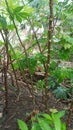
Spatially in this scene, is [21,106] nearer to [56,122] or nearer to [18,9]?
[56,122]

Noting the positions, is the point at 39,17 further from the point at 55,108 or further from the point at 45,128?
the point at 45,128

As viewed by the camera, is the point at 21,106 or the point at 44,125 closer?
the point at 44,125

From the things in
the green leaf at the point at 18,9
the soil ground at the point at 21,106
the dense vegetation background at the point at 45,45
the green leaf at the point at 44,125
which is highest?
the green leaf at the point at 18,9

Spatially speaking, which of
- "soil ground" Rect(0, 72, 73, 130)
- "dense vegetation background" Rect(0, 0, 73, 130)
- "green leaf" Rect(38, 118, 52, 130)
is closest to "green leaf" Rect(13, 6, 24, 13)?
"dense vegetation background" Rect(0, 0, 73, 130)

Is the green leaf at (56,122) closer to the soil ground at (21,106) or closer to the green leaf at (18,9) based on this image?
the soil ground at (21,106)

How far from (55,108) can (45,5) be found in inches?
38.0

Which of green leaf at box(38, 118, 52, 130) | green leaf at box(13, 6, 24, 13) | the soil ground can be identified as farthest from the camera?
the soil ground

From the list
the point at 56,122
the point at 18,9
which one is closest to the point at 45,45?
the point at 18,9

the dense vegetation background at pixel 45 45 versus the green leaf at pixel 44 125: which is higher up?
the dense vegetation background at pixel 45 45

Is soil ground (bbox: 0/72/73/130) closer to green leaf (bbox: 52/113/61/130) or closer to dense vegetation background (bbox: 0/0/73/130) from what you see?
dense vegetation background (bbox: 0/0/73/130)

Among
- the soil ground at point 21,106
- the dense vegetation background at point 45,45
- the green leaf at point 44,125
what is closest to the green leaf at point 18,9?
the dense vegetation background at point 45,45

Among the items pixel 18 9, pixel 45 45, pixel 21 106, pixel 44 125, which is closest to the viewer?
pixel 44 125

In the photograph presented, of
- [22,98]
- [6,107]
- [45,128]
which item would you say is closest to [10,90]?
[22,98]

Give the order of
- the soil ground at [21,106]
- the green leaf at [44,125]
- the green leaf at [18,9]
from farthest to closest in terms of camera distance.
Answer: the soil ground at [21,106]
the green leaf at [18,9]
the green leaf at [44,125]
